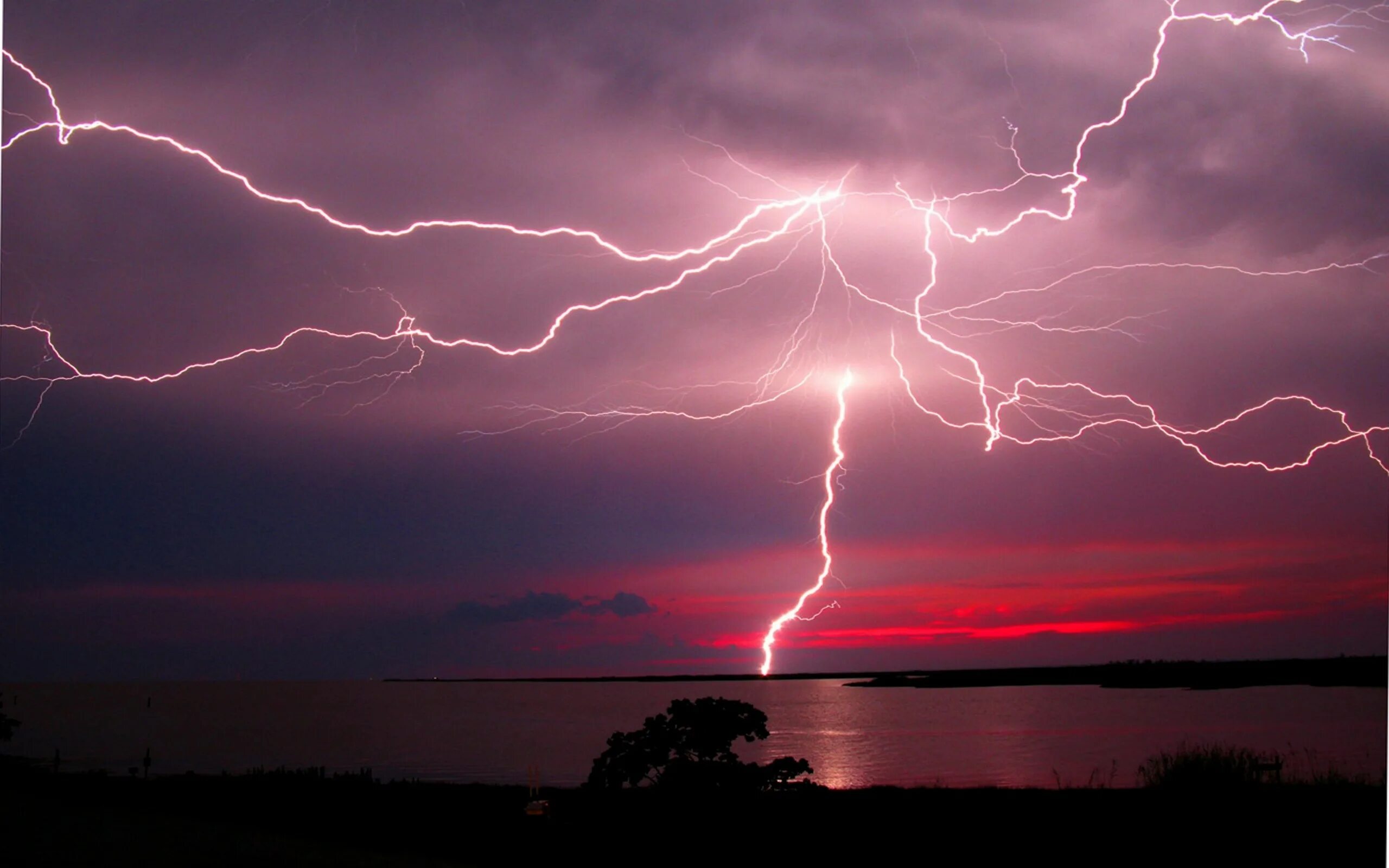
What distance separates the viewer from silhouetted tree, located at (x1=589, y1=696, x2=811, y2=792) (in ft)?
32.6

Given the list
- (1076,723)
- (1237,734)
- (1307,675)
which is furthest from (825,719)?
(1307,675)

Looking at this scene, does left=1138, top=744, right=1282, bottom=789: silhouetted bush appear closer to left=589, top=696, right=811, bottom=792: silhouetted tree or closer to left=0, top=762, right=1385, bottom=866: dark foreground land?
left=0, top=762, right=1385, bottom=866: dark foreground land

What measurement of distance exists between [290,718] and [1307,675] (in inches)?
3465

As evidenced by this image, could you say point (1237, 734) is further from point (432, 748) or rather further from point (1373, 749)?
point (432, 748)

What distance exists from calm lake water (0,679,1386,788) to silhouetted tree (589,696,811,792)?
974 centimetres

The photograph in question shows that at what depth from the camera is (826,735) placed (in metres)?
44.0

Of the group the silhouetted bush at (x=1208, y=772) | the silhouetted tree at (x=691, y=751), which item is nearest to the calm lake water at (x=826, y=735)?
the silhouetted bush at (x=1208, y=772)

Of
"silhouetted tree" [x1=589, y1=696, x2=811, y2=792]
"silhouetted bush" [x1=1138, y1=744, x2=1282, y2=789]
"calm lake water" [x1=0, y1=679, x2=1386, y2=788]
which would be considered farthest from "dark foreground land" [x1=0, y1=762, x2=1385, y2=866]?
"calm lake water" [x1=0, y1=679, x2=1386, y2=788]

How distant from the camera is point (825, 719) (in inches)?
2238

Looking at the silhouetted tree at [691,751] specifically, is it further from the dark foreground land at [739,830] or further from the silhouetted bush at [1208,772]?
the silhouetted bush at [1208,772]

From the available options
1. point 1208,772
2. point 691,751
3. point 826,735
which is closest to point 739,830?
point 691,751

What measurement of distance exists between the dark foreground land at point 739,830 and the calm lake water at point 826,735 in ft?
24.2

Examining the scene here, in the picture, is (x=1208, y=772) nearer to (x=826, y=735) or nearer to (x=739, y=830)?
(x=739, y=830)

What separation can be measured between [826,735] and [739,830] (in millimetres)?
35701
